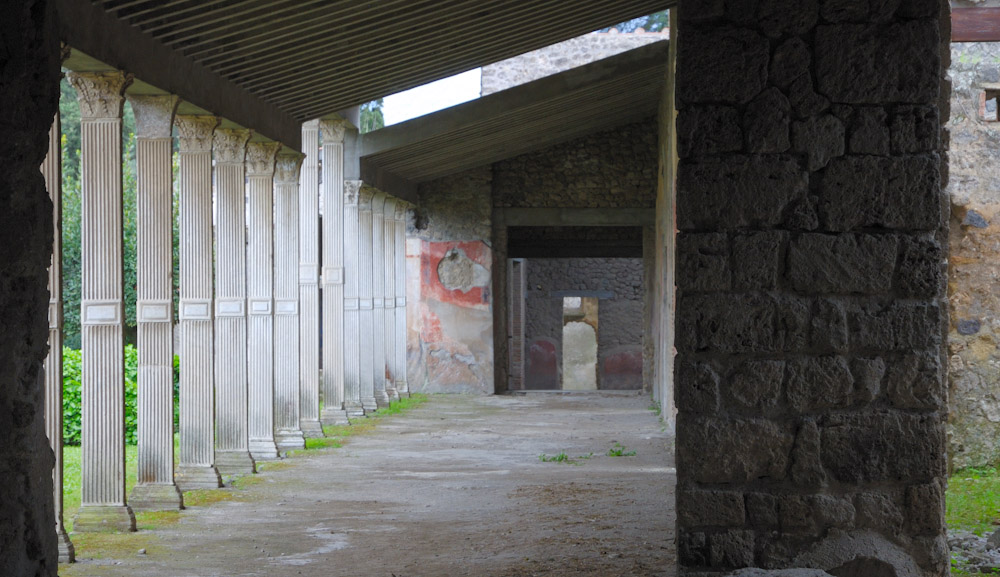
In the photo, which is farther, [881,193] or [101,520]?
[101,520]

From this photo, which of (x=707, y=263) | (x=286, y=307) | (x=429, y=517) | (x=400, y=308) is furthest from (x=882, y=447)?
(x=400, y=308)

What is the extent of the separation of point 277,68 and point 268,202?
5.91 ft

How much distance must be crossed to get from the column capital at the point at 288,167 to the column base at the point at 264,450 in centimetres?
275

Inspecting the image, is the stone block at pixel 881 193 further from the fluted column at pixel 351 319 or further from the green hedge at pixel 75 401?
the fluted column at pixel 351 319

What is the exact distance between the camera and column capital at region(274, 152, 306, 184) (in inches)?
455

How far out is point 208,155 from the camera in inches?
357

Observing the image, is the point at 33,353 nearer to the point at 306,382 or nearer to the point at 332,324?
the point at 306,382

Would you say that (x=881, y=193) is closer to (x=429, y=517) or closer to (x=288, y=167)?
(x=429, y=517)

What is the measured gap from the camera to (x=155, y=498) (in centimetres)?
814

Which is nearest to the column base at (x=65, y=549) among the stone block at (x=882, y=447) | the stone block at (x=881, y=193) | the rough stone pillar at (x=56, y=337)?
the rough stone pillar at (x=56, y=337)

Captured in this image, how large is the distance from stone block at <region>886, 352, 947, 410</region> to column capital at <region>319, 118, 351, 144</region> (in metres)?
10.6

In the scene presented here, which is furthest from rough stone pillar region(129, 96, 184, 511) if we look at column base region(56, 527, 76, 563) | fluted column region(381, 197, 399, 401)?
fluted column region(381, 197, 399, 401)

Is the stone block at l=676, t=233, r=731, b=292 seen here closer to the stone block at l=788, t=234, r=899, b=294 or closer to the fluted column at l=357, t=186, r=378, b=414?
the stone block at l=788, t=234, r=899, b=294

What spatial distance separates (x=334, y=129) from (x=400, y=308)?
14.9ft
